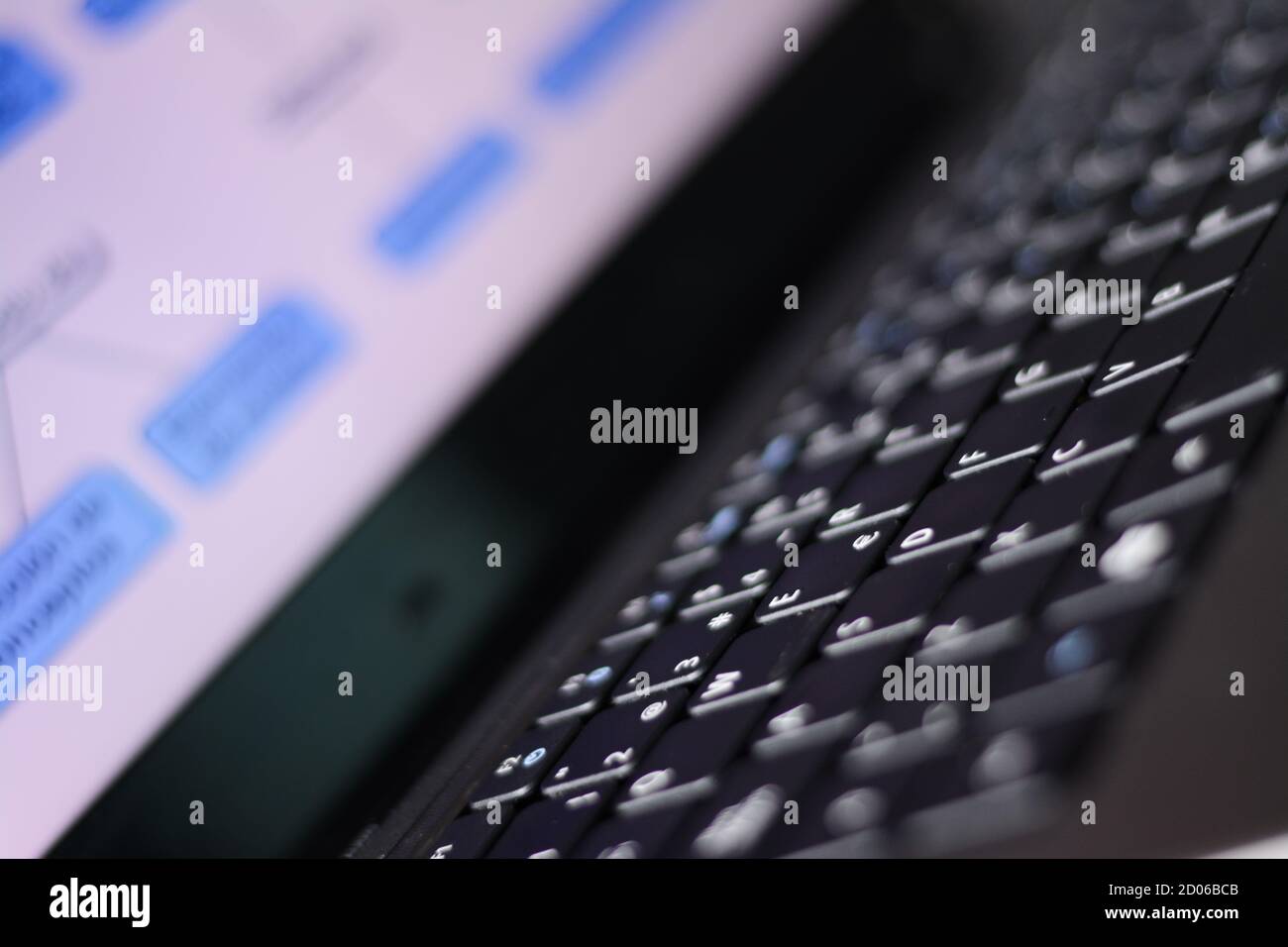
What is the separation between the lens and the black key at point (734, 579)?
42cm

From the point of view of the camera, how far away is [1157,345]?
396 millimetres

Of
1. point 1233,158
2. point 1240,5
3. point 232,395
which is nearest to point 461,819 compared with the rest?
point 232,395

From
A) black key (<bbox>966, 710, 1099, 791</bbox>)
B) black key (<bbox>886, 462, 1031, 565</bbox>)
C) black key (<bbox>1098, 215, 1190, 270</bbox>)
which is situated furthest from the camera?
black key (<bbox>1098, 215, 1190, 270</bbox>)

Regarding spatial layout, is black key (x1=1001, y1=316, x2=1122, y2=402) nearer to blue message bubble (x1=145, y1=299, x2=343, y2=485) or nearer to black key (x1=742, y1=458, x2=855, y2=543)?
black key (x1=742, y1=458, x2=855, y2=543)

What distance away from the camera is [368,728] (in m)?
0.46

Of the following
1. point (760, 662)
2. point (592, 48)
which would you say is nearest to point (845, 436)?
point (760, 662)

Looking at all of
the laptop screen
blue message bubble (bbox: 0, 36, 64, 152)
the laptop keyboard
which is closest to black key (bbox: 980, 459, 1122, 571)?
the laptop keyboard

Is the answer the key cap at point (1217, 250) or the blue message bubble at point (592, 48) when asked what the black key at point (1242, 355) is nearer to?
the key cap at point (1217, 250)

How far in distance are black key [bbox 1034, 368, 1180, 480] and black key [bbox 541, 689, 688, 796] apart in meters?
0.13

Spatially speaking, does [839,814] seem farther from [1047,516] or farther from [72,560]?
[72,560]

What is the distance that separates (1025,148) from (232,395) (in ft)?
1.46

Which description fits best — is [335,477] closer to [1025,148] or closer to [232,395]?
[232,395]

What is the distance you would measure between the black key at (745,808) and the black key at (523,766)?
0.27 ft

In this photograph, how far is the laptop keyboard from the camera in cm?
29
